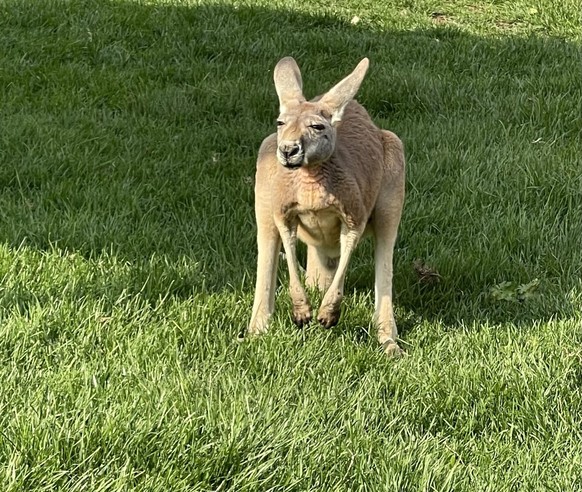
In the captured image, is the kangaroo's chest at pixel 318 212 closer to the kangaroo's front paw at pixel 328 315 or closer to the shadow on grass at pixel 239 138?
the kangaroo's front paw at pixel 328 315

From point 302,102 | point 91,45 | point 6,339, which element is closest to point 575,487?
point 302,102

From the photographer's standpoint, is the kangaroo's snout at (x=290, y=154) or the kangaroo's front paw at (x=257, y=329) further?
the kangaroo's front paw at (x=257, y=329)

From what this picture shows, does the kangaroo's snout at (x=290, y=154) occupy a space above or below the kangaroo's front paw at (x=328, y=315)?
above

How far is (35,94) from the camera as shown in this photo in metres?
5.88

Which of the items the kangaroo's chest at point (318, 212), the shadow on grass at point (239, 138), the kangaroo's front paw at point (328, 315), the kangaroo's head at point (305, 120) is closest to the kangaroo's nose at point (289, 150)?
the kangaroo's head at point (305, 120)

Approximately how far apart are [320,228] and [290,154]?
0.48 meters

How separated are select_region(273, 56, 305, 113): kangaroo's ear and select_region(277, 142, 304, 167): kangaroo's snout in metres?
0.37

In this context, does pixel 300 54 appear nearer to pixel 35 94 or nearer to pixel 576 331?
pixel 35 94

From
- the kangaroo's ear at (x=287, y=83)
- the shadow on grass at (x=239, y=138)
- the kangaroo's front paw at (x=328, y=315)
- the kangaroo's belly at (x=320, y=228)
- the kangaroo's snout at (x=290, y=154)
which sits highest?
the kangaroo's ear at (x=287, y=83)

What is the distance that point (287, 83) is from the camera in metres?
3.53

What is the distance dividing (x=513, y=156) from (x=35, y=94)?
3.29 m

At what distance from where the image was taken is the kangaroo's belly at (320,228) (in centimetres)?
335

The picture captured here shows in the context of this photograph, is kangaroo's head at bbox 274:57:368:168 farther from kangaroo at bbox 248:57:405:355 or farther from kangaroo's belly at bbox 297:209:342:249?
kangaroo's belly at bbox 297:209:342:249

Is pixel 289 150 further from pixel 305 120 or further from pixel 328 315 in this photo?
pixel 328 315
